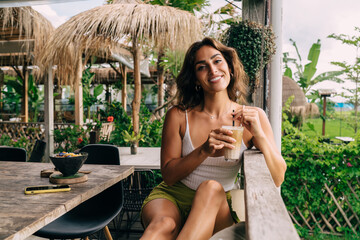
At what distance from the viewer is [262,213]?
0.76 meters

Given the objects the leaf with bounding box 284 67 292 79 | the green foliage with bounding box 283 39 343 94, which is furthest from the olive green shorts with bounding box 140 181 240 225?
the green foliage with bounding box 283 39 343 94

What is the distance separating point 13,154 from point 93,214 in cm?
97

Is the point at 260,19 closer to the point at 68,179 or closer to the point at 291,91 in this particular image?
the point at 68,179

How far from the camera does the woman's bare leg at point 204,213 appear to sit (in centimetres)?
131

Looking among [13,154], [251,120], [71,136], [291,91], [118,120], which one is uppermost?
[291,91]

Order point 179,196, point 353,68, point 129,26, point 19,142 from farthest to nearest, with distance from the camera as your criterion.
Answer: point 353,68, point 19,142, point 129,26, point 179,196

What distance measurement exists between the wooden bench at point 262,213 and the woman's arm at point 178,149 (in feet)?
0.61

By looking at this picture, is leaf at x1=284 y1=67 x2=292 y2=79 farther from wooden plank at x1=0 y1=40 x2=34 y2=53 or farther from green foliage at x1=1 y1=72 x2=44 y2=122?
green foliage at x1=1 y1=72 x2=44 y2=122

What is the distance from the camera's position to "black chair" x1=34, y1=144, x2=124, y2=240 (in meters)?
1.87

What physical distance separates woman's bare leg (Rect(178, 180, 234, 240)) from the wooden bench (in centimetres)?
15

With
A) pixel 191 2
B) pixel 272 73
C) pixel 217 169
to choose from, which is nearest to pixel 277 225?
pixel 217 169

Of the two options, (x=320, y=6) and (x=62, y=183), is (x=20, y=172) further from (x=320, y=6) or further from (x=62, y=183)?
(x=320, y=6)

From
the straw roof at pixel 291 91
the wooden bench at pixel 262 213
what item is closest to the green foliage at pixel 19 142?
the wooden bench at pixel 262 213

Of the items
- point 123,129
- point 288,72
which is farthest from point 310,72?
point 123,129
